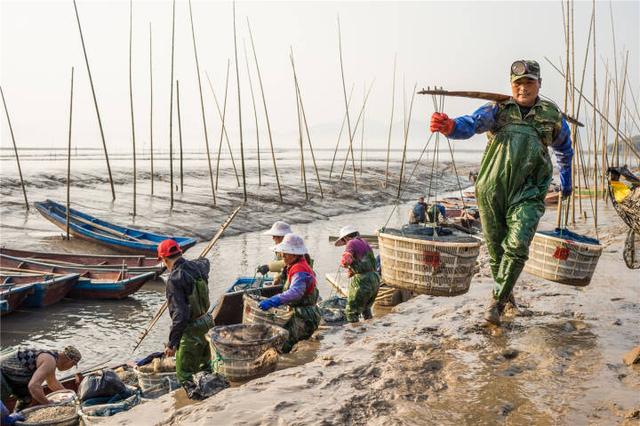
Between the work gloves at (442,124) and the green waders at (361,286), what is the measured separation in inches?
126

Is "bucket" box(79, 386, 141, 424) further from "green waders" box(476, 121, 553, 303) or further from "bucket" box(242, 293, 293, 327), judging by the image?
"green waders" box(476, 121, 553, 303)

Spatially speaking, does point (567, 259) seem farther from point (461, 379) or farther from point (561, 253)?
point (461, 379)

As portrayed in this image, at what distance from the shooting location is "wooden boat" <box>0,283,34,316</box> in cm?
952

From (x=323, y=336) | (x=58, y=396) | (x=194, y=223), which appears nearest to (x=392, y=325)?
(x=323, y=336)

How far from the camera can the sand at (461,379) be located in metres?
3.31

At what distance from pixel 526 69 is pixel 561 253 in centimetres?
183

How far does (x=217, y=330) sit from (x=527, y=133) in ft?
10.2

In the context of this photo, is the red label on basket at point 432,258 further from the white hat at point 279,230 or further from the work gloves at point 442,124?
the white hat at point 279,230

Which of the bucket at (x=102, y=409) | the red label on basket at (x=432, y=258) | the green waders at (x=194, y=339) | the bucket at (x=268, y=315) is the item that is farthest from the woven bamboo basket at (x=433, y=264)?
the bucket at (x=102, y=409)

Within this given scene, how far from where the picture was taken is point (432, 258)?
4723mm

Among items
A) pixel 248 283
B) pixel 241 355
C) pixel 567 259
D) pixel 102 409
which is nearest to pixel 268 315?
pixel 241 355

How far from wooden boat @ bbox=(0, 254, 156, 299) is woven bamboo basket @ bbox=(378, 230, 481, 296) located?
7.63 meters

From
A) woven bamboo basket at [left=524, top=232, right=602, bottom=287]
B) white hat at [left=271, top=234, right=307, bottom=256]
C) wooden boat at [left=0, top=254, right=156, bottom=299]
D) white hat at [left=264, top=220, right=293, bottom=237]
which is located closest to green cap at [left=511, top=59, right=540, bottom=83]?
woven bamboo basket at [left=524, top=232, right=602, bottom=287]

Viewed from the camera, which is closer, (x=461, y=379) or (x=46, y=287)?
(x=461, y=379)
